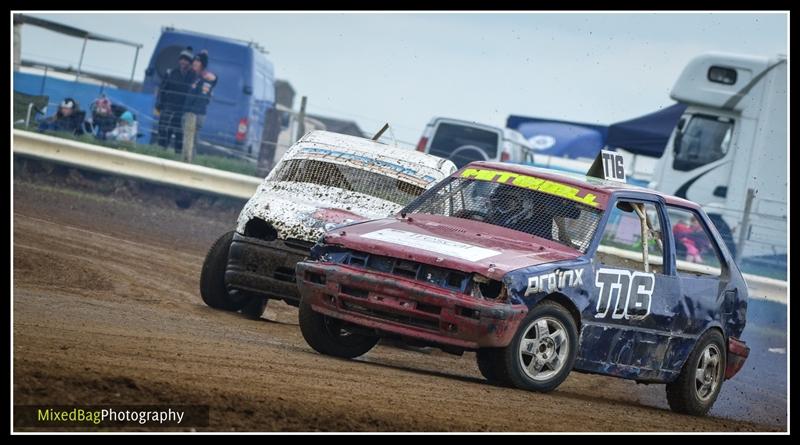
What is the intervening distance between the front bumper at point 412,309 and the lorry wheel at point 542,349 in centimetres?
14

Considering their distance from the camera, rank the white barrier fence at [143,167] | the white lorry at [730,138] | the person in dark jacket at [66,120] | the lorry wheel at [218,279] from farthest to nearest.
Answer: the person in dark jacket at [66,120]
the white lorry at [730,138]
the white barrier fence at [143,167]
the lorry wheel at [218,279]

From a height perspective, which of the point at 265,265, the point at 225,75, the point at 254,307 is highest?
the point at 225,75

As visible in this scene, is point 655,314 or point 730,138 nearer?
point 655,314

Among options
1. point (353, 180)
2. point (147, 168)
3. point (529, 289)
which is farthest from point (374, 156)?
point (147, 168)

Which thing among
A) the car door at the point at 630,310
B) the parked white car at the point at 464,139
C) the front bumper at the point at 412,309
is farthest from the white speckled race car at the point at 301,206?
the parked white car at the point at 464,139

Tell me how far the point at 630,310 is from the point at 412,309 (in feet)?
4.89

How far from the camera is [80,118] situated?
21188 millimetres

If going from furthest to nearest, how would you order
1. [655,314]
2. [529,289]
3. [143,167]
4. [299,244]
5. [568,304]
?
[143,167], [299,244], [655,314], [568,304], [529,289]

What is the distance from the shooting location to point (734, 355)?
9586 mm

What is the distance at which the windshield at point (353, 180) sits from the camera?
11.2m

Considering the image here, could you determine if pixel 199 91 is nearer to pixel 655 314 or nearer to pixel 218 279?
pixel 218 279

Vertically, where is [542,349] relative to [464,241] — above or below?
below

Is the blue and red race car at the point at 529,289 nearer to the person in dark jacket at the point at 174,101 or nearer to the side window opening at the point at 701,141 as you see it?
the side window opening at the point at 701,141
